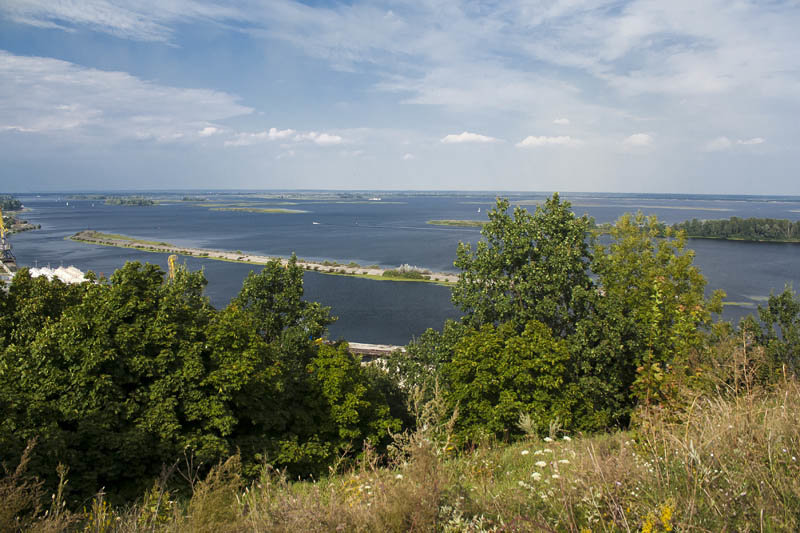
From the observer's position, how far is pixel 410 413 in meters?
4.27

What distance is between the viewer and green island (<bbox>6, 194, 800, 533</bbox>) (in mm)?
3066

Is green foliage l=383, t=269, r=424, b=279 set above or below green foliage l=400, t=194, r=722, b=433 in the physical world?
below

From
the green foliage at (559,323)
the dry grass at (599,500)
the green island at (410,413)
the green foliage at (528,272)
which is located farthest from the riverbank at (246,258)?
the dry grass at (599,500)

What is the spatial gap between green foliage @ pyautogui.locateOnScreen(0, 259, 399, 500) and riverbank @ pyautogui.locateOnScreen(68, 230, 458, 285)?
121 feet

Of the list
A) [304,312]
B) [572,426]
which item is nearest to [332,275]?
[304,312]

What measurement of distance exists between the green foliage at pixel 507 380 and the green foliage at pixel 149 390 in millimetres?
1996

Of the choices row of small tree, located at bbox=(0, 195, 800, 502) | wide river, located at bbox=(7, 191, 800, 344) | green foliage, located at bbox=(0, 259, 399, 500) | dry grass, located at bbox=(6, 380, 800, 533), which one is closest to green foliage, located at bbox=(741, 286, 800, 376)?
row of small tree, located at bbox=(0, 195, 800, 502)

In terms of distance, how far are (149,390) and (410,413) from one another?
6305 millimetres

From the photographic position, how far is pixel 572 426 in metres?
11.0

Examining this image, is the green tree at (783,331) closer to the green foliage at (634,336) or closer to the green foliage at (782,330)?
the green foliage at (782,330)

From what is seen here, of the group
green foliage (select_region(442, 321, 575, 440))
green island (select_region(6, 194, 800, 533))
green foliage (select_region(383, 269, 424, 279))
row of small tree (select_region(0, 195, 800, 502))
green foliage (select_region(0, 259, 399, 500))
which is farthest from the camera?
green foliage (select_region(383, 269, 424, 279))

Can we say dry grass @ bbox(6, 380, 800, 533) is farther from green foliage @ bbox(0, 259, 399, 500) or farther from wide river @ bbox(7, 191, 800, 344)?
wide river @ bbox(7, 191, 800, 344)

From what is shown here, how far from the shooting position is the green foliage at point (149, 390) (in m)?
7.50

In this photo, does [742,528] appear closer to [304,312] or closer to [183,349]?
[183,349]
